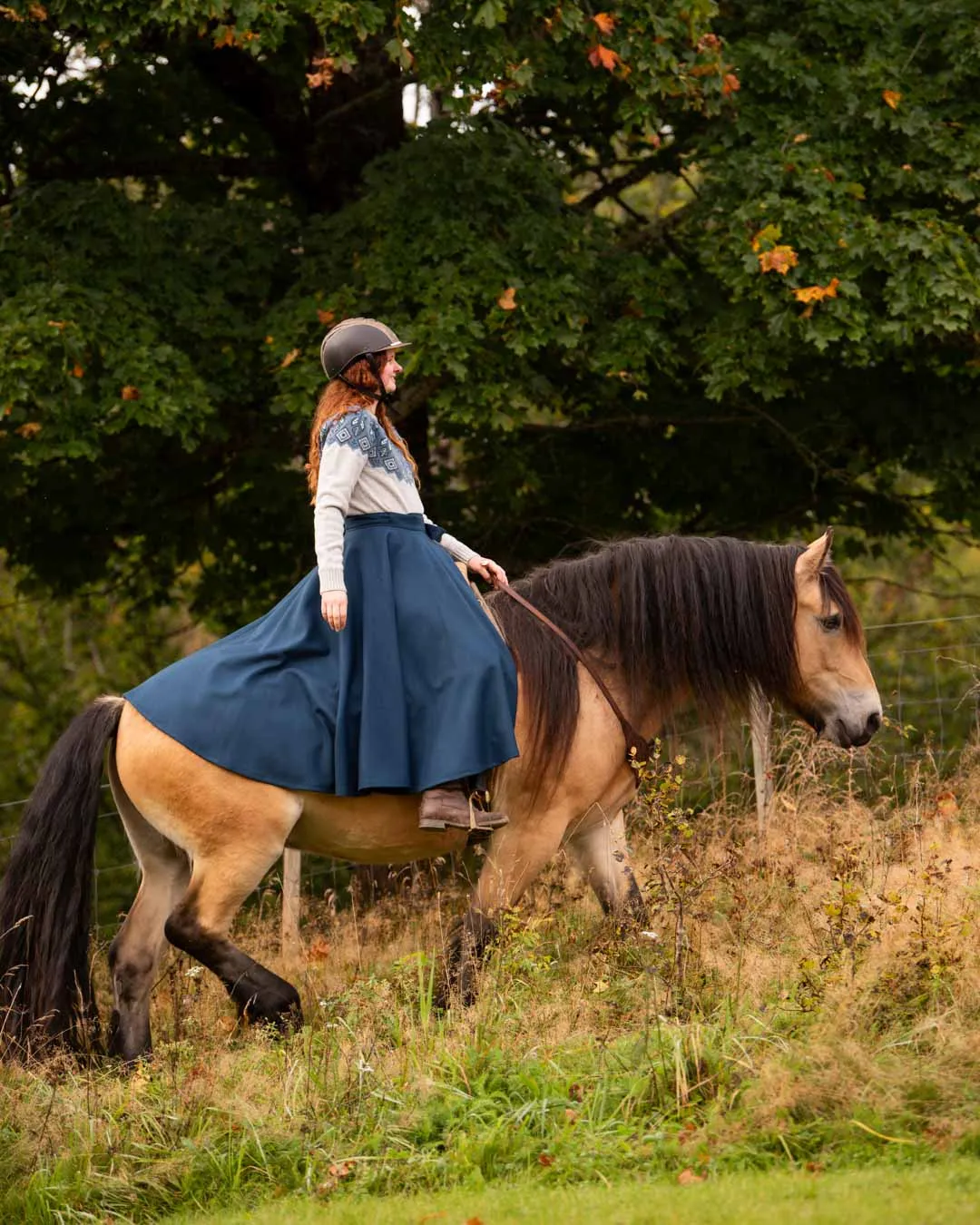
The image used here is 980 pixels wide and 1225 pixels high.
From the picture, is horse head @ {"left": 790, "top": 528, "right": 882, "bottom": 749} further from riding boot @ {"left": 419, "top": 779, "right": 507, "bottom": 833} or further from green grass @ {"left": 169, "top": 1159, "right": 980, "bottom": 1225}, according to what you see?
green grass @ {"left": 169, "top": 1159, "right": 980, "bottom": 1225}

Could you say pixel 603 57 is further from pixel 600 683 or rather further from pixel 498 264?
pixel 600 683

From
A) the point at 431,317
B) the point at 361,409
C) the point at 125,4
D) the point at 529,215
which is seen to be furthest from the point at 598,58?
the point at 361,409

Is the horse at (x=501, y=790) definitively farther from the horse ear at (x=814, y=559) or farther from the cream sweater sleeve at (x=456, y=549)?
the cream sweater sleeve at (x=456, y=549)

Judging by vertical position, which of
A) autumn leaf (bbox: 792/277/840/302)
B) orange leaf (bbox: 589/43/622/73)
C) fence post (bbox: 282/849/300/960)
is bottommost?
fence post (bbox: 282/849/300/960)

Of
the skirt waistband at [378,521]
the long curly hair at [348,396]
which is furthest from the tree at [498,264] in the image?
the skirt waistband at [378,521]

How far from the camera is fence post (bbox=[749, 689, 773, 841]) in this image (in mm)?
6469

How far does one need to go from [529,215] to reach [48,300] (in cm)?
296

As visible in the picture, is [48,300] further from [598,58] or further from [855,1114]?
[855,1114]

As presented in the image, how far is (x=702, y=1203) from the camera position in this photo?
4.10 m

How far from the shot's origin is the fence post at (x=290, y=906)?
7.60m

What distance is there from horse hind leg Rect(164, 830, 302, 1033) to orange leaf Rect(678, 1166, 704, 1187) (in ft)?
6.29

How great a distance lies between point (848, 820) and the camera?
7.18 metres

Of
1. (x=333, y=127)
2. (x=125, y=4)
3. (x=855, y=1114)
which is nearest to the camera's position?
(x=855, y=1114)

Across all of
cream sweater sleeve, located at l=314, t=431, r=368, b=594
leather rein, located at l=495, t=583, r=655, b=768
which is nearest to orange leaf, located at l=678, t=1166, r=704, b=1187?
leather rein, located at l=495, t=583, r=655, b=768
